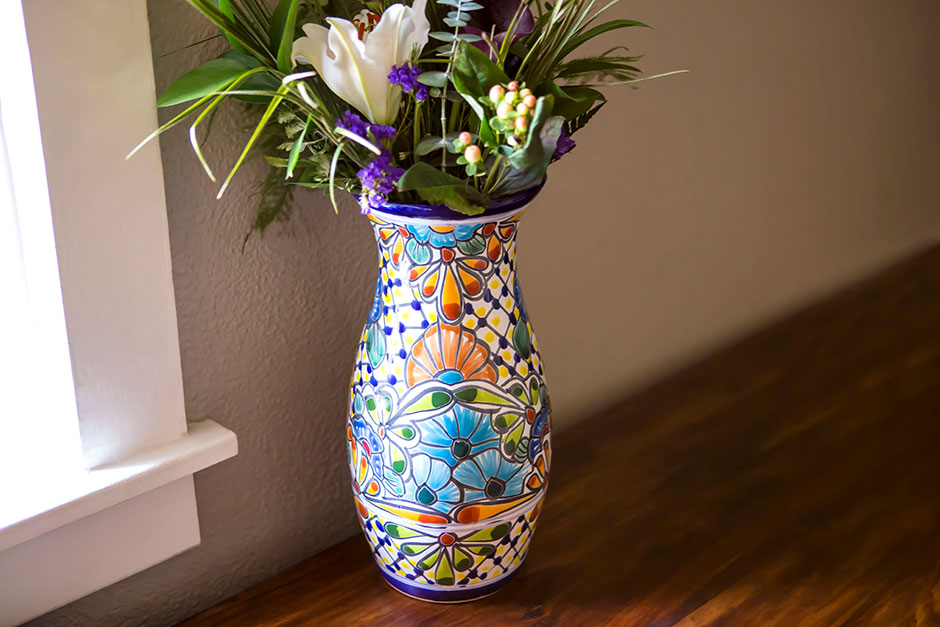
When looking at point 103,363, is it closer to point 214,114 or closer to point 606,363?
point 214,114

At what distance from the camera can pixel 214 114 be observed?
0.70 m

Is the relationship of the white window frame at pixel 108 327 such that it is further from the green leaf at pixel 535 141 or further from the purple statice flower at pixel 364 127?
the green leaf at pixel 535 141

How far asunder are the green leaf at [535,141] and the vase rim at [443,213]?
0.08m

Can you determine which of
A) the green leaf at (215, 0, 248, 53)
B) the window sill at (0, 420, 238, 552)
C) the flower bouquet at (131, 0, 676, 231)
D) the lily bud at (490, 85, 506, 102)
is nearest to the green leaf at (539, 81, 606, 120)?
the flower bouquet at (131, 0, 676, 231)

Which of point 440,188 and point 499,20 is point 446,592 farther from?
point 499,20

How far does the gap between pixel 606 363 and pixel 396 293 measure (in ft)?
1.80

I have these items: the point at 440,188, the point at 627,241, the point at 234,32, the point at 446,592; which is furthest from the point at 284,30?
the point at 627,241

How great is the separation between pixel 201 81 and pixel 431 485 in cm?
34

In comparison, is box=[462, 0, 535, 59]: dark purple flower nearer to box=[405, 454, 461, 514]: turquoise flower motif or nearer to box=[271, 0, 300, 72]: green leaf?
box=[271, 0, 300, 72]: green leaf

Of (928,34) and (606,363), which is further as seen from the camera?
(928,34)

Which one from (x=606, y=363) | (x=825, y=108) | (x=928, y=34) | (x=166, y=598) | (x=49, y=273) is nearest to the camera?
(x=49, y=273)

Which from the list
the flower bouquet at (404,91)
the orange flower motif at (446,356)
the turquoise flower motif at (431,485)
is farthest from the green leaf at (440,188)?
the turquoise flower motif at (431,485)

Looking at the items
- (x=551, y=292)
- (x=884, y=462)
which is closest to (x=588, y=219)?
A: (x=551, y=292)

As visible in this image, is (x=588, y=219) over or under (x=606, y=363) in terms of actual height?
over
